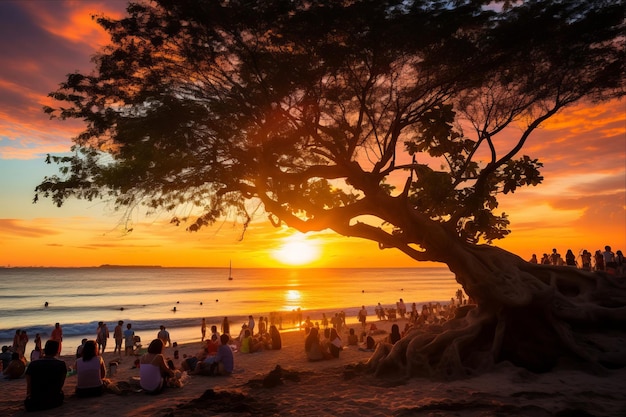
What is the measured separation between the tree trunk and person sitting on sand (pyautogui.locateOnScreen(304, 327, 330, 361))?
16.1 feet

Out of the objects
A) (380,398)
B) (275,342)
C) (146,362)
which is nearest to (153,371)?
(146,362)

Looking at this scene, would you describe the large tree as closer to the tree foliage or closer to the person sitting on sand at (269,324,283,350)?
the tree foliage

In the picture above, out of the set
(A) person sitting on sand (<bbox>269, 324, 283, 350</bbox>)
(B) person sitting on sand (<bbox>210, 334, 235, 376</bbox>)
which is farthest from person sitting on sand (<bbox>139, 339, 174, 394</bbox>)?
(A) person sitting on sand (<bbox>269, 324, 283, 350</bbox>)

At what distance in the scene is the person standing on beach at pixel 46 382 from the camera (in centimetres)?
871

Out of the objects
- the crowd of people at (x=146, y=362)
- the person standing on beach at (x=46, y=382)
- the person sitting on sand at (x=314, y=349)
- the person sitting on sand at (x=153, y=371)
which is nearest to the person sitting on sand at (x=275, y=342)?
the crowd of people at (x=146, y=362)

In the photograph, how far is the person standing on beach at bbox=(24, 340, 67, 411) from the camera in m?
8.71

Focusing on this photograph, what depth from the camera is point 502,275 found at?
1178 cm

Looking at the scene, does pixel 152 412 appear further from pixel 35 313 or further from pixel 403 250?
pixel 35 313

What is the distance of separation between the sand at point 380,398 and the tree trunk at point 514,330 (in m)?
0.53

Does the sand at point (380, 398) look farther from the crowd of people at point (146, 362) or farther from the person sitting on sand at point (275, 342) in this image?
the person sitting on sand at point (275, 342)

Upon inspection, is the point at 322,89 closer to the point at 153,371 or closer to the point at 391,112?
the point at 391,112

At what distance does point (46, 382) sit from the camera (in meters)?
8.83

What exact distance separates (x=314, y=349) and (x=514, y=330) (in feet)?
25.6

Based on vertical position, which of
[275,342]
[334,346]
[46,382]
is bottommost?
[275,342]
